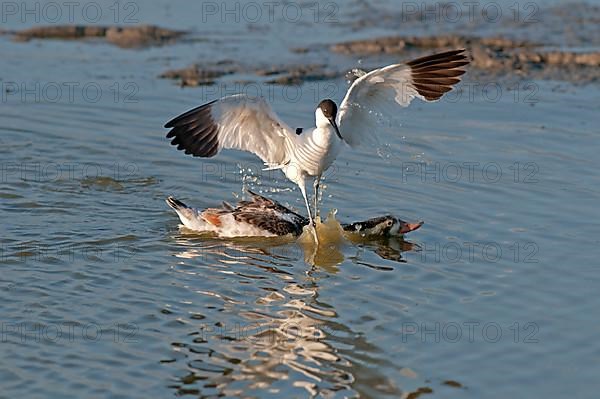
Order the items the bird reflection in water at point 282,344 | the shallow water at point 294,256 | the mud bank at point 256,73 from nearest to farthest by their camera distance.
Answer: the bird reflection in water at point 282,344 → the shallow water at point 294,256 → the mud bank at point 256,73

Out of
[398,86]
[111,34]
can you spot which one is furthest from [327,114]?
[111,34]

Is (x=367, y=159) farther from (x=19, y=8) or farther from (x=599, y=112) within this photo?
(x=19, y=8)

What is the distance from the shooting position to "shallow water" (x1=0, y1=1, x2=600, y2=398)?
6.95 meters

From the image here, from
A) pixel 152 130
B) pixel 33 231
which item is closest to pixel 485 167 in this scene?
pixel 152 130

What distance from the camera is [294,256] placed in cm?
955

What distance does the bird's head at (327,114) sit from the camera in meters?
9.42

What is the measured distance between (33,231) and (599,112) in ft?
21.9

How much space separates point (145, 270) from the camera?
8.83m

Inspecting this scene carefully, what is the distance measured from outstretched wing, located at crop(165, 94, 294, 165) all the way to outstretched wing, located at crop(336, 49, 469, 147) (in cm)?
60

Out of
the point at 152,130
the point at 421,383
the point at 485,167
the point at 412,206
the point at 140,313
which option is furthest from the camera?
the point at 152,130
